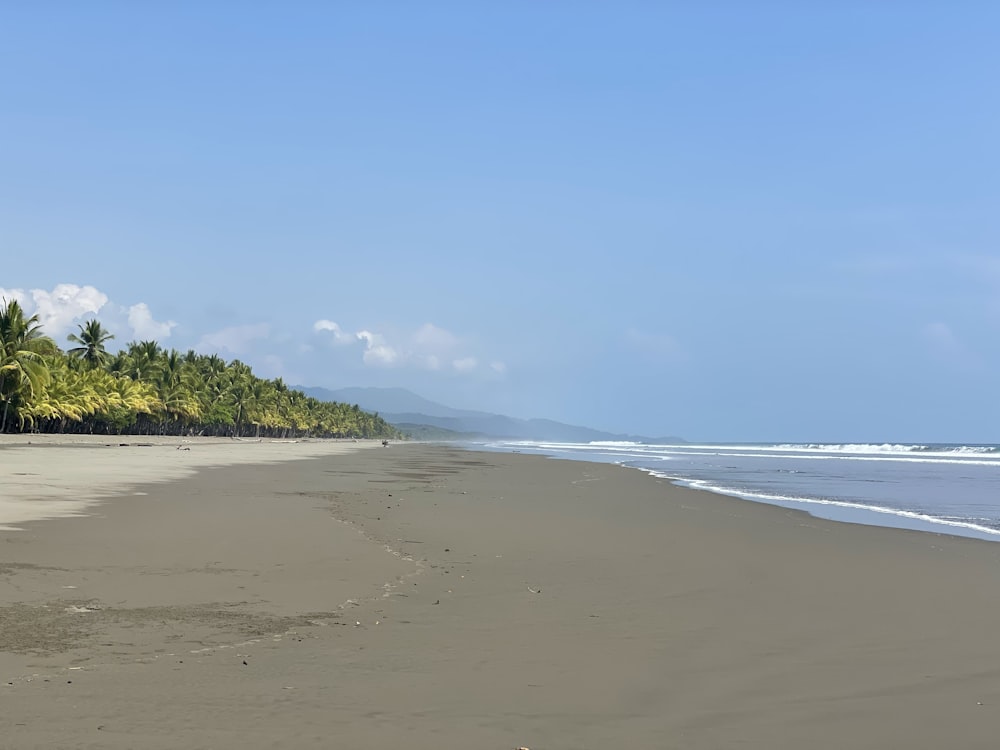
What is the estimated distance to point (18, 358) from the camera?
79.1 m

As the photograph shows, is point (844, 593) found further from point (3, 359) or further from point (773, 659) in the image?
point (3, 359)

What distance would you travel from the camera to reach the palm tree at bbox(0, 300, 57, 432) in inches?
3095

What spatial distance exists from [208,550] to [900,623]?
9.94 metres

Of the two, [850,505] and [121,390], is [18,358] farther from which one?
[850,505]

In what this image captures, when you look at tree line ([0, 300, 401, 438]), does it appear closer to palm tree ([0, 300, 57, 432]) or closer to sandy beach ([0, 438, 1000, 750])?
palm tree ([0, 300, 57, 432])

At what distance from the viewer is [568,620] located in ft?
30.9

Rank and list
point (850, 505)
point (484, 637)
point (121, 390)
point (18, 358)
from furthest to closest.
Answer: point (121, 390)
point (18, 358)
point (850, 505)
point (484, 637)

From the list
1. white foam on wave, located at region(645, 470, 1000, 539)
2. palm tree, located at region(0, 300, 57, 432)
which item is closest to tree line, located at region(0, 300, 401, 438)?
palm tree, located at region(0, 300, 57, 432)

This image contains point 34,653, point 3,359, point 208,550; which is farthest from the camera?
point 3,359

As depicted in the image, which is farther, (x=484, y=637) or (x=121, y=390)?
(x=121, y=390)

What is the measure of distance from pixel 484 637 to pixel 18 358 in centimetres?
8305

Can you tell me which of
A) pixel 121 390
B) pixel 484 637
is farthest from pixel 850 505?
pixel 121 390

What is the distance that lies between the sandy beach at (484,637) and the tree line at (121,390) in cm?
7255

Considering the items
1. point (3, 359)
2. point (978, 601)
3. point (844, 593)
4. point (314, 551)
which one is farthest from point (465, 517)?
point (3, 359)
